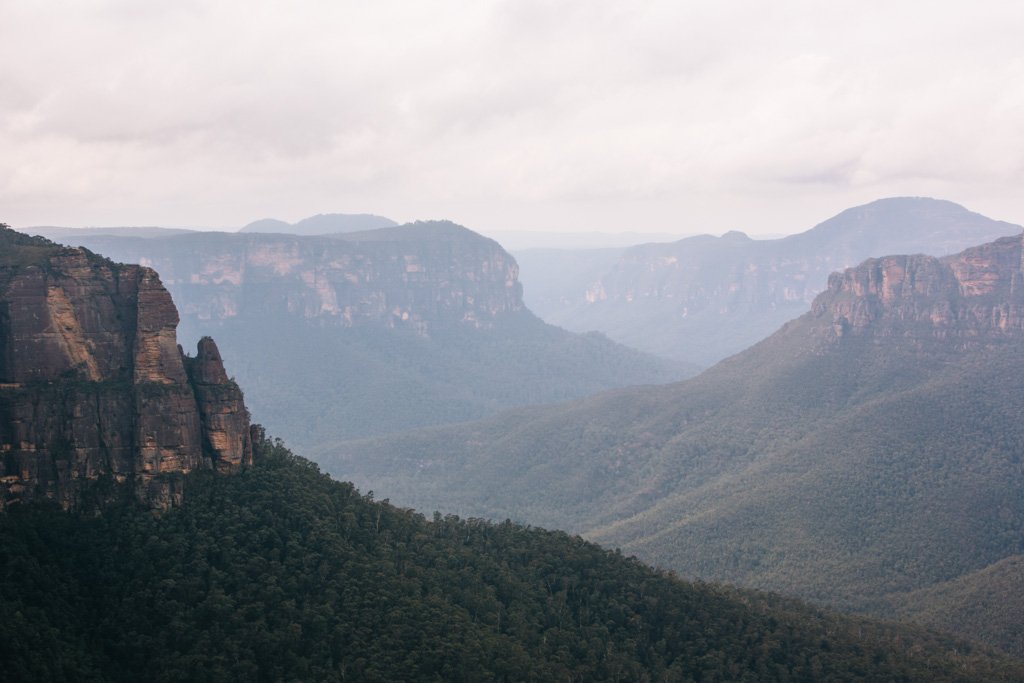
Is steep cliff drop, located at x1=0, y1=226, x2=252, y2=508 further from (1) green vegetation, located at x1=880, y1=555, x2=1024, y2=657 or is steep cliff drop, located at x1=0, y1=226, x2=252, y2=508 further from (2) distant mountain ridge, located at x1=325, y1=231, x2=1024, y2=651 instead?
(1) green vegetation, located at x1=880, y1=555, x2=1024, y2=657

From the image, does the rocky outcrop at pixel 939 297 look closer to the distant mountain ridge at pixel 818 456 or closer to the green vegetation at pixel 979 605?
the distant mountain ridge at pixel 818 456

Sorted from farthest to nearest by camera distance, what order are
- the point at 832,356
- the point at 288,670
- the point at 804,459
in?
the point at 832,356 < the point at 804,459 < the point at 288,670

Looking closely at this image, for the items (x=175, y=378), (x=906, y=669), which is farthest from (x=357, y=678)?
(x=906, y=669)

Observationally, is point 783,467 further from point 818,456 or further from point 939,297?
point 939,297

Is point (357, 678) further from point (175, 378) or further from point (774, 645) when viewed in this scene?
point (774, 645)

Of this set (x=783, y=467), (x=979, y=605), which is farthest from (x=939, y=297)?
(x=979, y=605)

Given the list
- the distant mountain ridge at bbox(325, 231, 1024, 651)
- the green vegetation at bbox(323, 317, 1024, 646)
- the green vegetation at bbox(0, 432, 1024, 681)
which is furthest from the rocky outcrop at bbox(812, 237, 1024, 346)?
the green vegetation at bbox(0, 432, 1024, 681)
